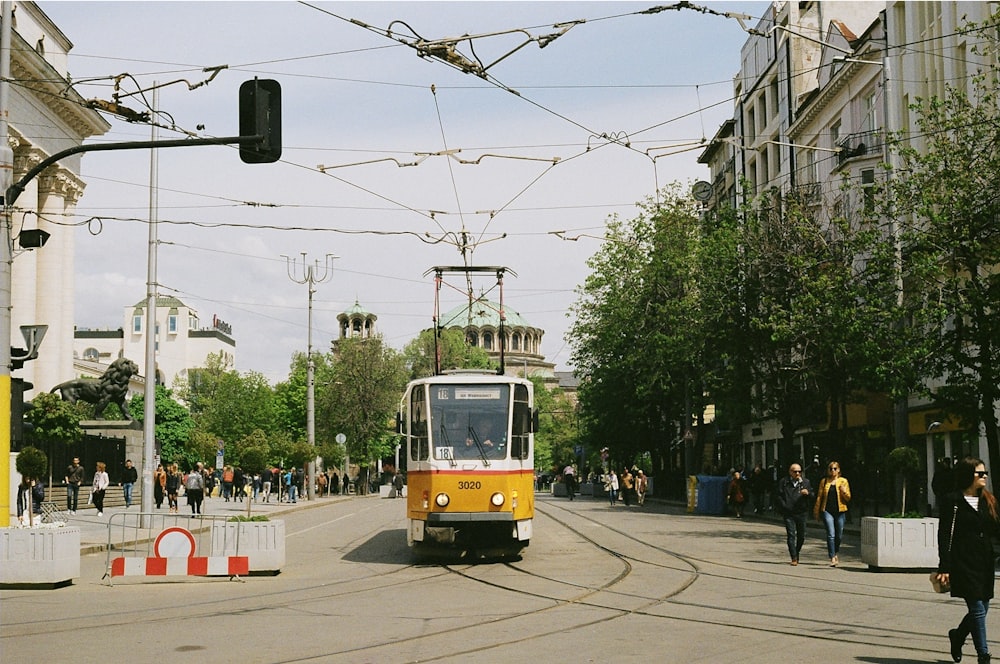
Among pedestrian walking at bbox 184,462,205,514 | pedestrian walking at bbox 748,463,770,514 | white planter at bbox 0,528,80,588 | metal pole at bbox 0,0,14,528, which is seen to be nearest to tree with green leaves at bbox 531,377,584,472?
pedestrian walking at bbox 748,463,770,514

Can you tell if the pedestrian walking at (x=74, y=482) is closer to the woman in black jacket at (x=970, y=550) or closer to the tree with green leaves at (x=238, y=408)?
the woman in black jacket at (x=970, y=550)

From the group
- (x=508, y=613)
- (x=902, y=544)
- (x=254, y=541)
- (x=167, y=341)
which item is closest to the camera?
(x=508, y=613)

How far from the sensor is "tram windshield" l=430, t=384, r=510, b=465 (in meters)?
19.2

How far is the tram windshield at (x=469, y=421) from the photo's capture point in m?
19.2

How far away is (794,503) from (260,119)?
9.77m

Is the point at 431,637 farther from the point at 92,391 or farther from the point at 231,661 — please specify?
the point at 92,391

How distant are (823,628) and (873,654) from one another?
1595mm

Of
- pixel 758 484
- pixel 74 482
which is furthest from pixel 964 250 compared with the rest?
pixel 74 482

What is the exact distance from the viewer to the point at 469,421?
63.6ft

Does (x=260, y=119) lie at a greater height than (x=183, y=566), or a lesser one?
greater

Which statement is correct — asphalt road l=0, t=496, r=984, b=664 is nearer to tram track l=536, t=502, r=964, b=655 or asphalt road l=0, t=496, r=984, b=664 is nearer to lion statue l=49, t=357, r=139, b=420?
tram track l=536, t=502, r=964, b=655

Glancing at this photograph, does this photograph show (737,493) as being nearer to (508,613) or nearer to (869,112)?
(869,112)

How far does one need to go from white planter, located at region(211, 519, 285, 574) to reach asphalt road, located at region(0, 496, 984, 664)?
16.1 inches

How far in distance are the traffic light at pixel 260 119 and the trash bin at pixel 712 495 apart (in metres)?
27.1
